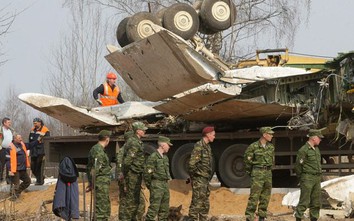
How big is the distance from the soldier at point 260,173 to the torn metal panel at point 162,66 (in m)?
2.09

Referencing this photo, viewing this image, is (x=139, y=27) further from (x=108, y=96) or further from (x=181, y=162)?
(x=181, y=162)

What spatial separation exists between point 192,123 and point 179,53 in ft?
13.7

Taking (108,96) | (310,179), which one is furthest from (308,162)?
(108,96)

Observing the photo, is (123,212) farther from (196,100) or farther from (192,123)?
(192,123)

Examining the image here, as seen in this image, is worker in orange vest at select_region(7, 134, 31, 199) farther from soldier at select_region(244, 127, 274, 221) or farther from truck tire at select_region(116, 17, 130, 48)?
soldier at select_region(244, 127, 274, 221)

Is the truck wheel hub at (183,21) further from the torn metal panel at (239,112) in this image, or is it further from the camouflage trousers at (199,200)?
the camouflage trousers at (199,200)

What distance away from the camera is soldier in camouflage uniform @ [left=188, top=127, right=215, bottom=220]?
1393cm

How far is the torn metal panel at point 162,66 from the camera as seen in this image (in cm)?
1433

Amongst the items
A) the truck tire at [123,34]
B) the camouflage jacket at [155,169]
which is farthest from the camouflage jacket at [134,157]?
the truck tire at [123,34]

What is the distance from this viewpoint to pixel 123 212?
1361 cm

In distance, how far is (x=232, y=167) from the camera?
17609 millimetres

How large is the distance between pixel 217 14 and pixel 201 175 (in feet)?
16.2

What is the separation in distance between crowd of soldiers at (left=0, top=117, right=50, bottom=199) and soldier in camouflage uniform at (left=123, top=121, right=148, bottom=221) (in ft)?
10.7

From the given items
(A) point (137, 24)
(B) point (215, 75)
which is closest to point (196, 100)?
(B) point (215, 75)
